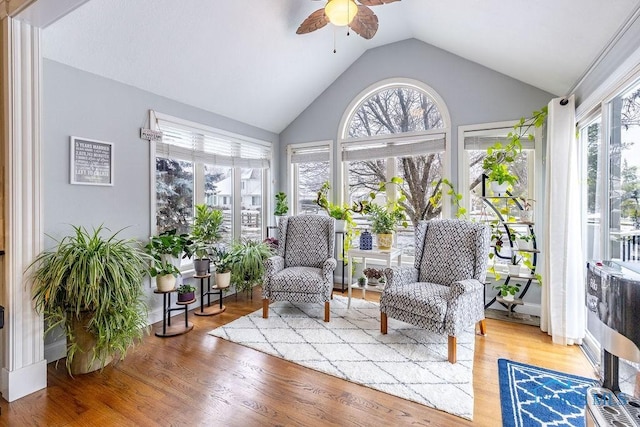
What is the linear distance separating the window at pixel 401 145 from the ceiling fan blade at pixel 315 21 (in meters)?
1.65

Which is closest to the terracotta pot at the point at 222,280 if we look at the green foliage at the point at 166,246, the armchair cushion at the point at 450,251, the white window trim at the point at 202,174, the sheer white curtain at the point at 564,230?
the green foliage at the point at 166,246

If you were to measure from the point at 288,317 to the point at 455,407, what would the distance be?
181 centimetres

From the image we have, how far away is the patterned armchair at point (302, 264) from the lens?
122 inches

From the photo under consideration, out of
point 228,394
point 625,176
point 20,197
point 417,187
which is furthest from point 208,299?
point 625,176

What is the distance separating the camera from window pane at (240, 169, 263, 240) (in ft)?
14.4

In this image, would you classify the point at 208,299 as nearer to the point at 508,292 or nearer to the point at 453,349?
the point at 453,349

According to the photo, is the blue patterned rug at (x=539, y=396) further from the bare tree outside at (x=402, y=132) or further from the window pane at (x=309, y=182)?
the window pane at (x=309, y=182)

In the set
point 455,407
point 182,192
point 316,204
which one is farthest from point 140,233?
point 455,407

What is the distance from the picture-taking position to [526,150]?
11.0 ft

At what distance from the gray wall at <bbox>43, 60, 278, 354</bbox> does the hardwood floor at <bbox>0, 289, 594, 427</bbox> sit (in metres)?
1.02

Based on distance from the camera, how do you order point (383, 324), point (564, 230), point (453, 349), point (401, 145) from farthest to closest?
point (401, 145) → point (383, 324) → point (564, 230) → point (453, 349)

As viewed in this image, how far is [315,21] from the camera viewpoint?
265 cm

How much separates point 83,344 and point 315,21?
120 inches

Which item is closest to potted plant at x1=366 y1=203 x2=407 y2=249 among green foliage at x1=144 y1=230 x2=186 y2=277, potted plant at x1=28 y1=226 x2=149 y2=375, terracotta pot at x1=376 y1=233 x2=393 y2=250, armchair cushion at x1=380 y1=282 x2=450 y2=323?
terracotta pot at x1=376 y1=233 x2=393 y2=250
